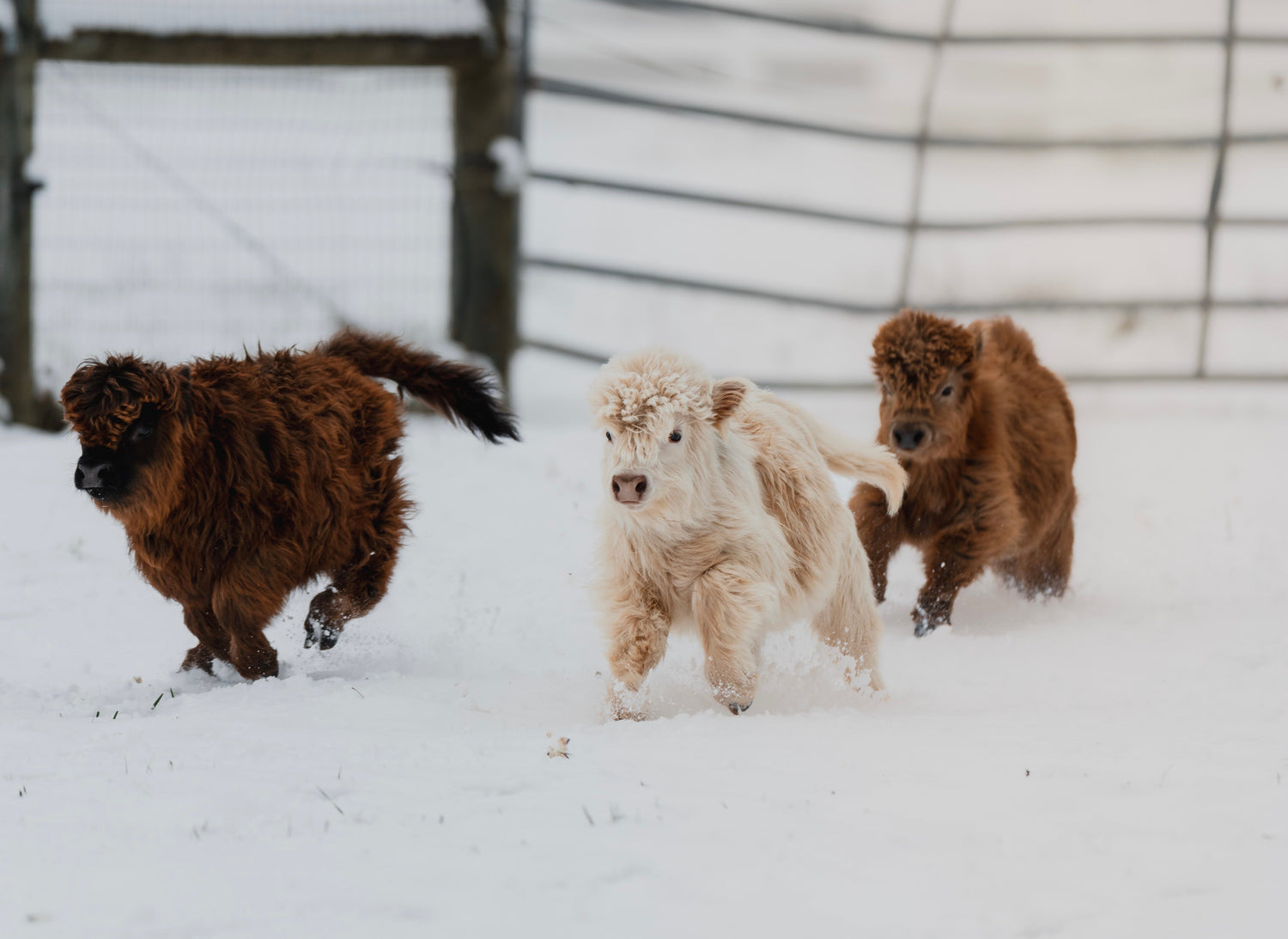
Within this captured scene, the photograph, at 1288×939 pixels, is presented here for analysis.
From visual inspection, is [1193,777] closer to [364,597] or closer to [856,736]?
[856,736]

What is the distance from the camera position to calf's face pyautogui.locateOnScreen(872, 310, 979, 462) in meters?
5.62

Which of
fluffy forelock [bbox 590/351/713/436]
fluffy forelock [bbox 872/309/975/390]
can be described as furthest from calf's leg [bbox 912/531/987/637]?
fluffy forelock [bbox 590/351/713/436]

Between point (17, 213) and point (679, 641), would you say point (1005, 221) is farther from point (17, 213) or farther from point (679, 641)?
point (17, 213)

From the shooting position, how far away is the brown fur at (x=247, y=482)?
4266 millimetres

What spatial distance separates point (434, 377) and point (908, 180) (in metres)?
9.06

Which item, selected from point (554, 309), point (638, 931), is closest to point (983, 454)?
point (638, 931)

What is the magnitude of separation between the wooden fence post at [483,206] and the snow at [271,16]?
0.30 m

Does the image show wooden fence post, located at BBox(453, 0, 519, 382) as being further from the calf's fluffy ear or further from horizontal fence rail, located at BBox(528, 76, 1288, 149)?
the calf's fluffy ear

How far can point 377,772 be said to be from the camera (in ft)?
10.7

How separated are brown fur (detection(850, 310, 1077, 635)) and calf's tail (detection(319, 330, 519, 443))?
170 centimetres

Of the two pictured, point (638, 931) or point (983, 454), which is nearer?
Answer: point (638, 931)

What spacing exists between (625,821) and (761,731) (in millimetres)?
798

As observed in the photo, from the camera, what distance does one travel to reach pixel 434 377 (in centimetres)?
536

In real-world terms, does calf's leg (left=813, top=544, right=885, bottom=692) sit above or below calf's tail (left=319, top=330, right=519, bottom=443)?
below
